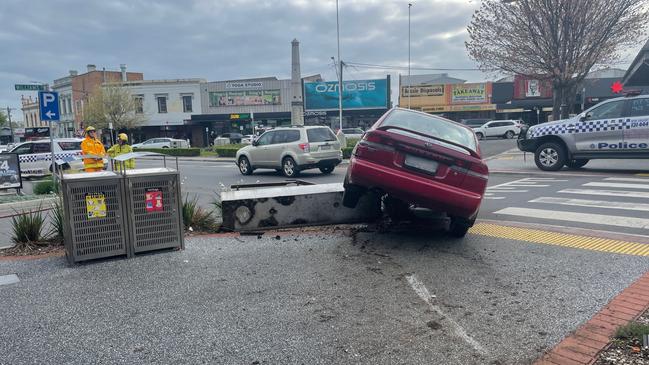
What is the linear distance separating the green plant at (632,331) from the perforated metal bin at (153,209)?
4630mm

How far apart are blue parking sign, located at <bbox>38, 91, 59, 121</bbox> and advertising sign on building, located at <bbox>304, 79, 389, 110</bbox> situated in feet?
131

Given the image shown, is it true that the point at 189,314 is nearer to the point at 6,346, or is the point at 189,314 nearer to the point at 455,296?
the point at 6,346

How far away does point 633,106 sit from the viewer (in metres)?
12.2

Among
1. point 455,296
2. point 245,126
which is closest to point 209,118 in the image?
point 245,126

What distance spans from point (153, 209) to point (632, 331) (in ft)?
16.0

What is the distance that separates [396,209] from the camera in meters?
7.29

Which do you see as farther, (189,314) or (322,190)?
(322,190)

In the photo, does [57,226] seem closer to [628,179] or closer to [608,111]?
[628,179]

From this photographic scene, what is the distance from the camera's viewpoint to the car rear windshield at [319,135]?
16.5 metres

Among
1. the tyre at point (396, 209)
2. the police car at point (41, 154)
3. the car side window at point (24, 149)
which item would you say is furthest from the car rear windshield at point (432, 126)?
the car side window at point (24, 149)

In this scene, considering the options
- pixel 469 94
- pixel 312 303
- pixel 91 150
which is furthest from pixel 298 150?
pixel 469 94

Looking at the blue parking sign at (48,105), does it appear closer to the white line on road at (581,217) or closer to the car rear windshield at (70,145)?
the car rear windshield at (70,145)

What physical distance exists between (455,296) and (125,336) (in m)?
2.75

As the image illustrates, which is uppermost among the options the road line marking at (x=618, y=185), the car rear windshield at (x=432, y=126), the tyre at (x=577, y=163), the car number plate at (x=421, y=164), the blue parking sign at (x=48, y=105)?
the blue parking sign at (x=48, y=105)
